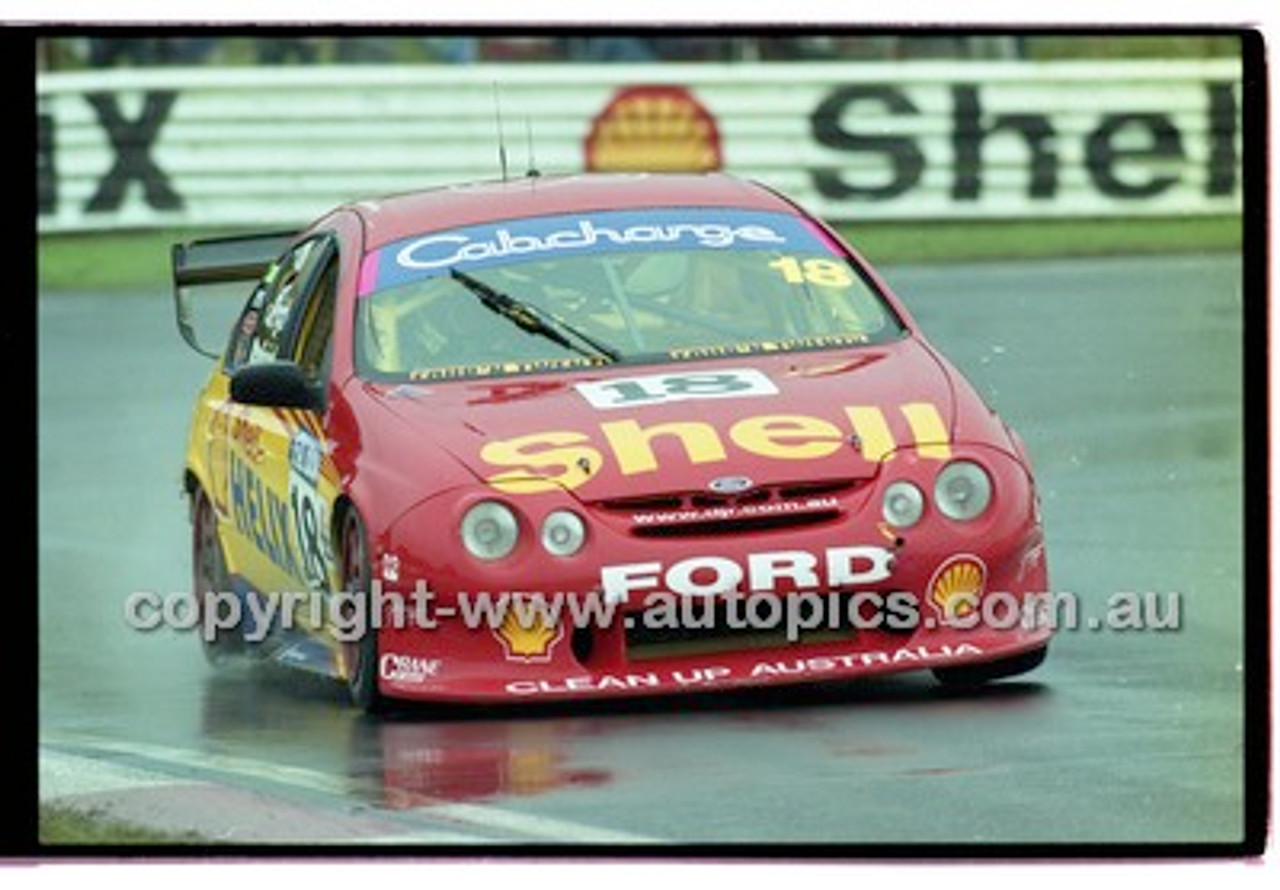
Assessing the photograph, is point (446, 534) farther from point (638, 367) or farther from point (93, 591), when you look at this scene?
point (93, 591)

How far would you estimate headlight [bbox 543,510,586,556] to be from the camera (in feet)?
33.6

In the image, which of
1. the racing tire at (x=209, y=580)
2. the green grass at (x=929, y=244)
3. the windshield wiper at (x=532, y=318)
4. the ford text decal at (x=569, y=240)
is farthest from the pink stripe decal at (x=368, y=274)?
the green grass at (x=929, y=244)

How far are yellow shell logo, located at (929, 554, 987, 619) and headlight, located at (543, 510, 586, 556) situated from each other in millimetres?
743

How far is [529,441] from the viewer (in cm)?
1045

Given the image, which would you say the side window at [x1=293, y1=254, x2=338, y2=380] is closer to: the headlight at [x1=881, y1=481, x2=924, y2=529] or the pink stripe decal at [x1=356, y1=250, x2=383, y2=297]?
the pink stripe decal at [x1=356, y1=250, x2=383, y2=297]

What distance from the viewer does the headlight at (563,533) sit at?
10.2 metres

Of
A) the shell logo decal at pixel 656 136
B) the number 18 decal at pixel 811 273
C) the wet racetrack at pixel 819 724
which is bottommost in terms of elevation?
the wet racetrack at pixel 819 724

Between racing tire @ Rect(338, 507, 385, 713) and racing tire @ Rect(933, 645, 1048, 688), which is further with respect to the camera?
racing tire @ Rect(933, 645, 1048, 688)

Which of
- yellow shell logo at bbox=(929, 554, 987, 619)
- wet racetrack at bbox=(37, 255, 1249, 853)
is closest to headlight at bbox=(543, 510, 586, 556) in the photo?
wet racetrack at bbox=(37, 255, 1249, 853)

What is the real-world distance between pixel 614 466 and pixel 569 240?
1.09 m

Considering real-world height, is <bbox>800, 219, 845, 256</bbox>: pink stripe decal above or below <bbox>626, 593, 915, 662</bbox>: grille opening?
above

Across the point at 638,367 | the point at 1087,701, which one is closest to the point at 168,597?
the point at 638,367

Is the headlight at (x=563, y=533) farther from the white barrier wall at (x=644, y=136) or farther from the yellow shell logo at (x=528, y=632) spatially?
the white barrier wall at (x=644, y=136)

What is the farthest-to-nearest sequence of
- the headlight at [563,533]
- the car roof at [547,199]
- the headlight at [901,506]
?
the car roof at [547,199]
the headlight at [901,506]
the headlight at [563,533]
